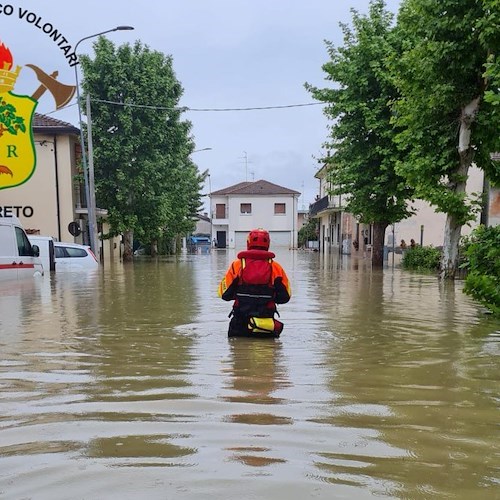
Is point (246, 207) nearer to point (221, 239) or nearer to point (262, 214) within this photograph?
point (262, 214)

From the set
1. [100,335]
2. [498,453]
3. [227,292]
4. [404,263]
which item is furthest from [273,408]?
[404,263]

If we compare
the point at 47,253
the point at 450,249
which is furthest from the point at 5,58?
the point at 450,249

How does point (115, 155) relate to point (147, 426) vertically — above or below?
above

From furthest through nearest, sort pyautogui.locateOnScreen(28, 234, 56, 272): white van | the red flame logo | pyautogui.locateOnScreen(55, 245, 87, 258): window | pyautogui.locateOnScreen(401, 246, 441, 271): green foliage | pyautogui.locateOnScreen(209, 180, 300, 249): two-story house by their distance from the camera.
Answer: pyautogui.locateOnScreen(209, 180, 300, 249): two-story house, pyautogui.locateOnScreen(401, 246, 441, 271): green foliage, the red flame logo, pyautogui.locateOnScreen(55, 245, 87, 258): window, pyautogui.locateOnScreen(28, 234, 56, 272): white van

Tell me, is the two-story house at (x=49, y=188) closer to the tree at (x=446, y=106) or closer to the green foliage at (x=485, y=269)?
the tree at (x=446, y=106)

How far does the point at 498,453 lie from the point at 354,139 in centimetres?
1898

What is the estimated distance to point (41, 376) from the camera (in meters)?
4.63

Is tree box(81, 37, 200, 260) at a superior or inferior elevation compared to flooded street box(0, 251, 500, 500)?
superior

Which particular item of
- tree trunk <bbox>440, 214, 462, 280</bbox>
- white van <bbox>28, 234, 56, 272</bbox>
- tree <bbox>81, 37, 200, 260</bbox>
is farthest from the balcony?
white van <bbox>28, 234, 56, 272</bbox>

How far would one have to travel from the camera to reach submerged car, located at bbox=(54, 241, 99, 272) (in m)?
18.0

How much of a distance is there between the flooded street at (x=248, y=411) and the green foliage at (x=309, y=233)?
5956 centimetres

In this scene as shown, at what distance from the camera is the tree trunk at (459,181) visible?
14.1 m

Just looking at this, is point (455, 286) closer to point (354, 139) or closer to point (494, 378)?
point (354, 139)

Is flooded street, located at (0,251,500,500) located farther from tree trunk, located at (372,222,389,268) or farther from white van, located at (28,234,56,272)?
tree trunk, located at (372,222,389,268)
